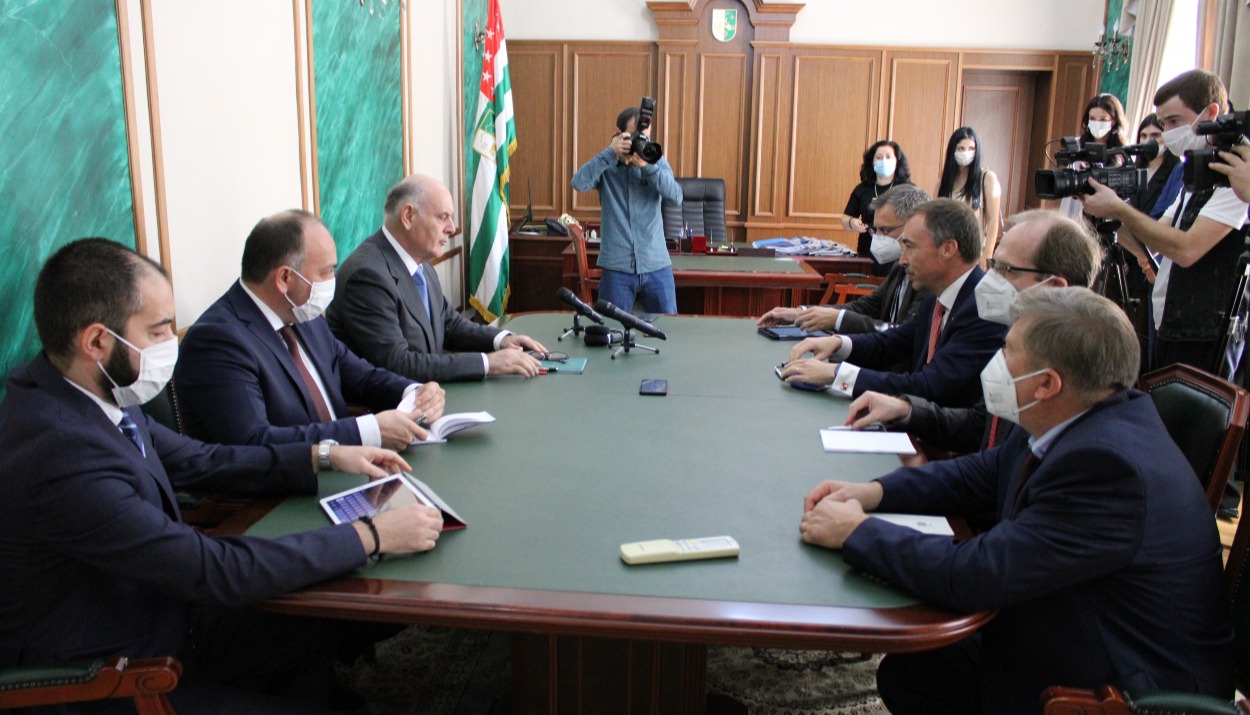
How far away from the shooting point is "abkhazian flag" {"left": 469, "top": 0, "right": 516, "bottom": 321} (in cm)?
637

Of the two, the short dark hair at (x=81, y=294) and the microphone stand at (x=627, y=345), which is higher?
the short dark hair at (x=81, y=294)

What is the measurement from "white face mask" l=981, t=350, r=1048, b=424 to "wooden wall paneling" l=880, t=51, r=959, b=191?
23.1ft

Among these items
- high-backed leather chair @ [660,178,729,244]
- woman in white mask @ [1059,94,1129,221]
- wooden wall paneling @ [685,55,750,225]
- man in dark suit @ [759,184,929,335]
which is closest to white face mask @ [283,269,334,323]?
man in dark suit @ [759,184,929,335]

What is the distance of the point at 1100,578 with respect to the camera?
1.46 meters

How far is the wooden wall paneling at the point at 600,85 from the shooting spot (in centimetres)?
831

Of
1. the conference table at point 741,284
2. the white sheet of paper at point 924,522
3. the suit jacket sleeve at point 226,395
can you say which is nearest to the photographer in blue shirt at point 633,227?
the conference table at point 741,284

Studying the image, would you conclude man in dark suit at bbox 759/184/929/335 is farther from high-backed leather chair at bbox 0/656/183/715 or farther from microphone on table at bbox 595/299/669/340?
high-backed leather chair at bbox 0/656/183/715

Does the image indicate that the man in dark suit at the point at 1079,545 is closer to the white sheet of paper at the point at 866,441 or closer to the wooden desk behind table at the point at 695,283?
the white sheet of paper at the point at 866,441

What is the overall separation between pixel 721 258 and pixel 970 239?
3.01 meters

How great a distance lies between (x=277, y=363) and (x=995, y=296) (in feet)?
6.18

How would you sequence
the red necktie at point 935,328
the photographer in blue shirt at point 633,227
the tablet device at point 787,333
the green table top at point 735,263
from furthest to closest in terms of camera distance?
the green table top at point 735,263, the photographer in blue shirt at point 633,227, the tablet device at point 787,333, the red necktie at point 935,328

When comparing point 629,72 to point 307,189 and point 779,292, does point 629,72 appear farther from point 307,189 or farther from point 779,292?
point 307,189

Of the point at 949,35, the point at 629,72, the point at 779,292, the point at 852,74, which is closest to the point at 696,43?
the point at 629,72

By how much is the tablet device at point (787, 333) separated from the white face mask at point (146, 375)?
A: 2.45 meters
